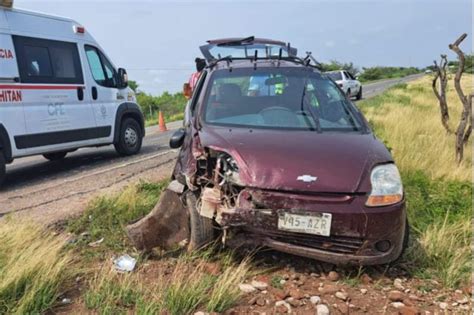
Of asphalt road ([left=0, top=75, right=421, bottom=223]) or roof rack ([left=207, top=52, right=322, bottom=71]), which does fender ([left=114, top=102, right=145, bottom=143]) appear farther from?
roof rack ([left=207, top=52, right=322, bottom=71])

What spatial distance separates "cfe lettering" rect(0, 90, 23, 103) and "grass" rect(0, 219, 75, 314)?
11.5 ft

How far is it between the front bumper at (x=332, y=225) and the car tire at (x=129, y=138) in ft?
21.0

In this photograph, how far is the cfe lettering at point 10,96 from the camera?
6.84 metres

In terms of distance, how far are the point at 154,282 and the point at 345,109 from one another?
8.30 ft

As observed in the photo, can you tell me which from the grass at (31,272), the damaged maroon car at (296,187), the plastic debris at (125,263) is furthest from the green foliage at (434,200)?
the grass at (31,272)

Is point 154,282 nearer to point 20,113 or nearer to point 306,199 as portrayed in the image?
point 306,199

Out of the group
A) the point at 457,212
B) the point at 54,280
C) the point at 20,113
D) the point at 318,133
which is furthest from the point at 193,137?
the point at 20,113

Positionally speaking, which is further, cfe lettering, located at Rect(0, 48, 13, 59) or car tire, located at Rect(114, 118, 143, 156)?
car tire, located at Rect(114, 118, 143, 156)

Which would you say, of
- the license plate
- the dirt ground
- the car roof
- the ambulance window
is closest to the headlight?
the license plate

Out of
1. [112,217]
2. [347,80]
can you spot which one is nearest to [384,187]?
[112,217]

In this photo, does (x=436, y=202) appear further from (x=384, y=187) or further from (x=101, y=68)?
(x=101, y=68)

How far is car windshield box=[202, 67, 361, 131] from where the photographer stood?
14.5 ft

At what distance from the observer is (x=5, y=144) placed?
6902 millimetres

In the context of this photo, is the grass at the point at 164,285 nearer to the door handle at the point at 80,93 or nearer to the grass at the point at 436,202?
the grass at the point at 436,202
